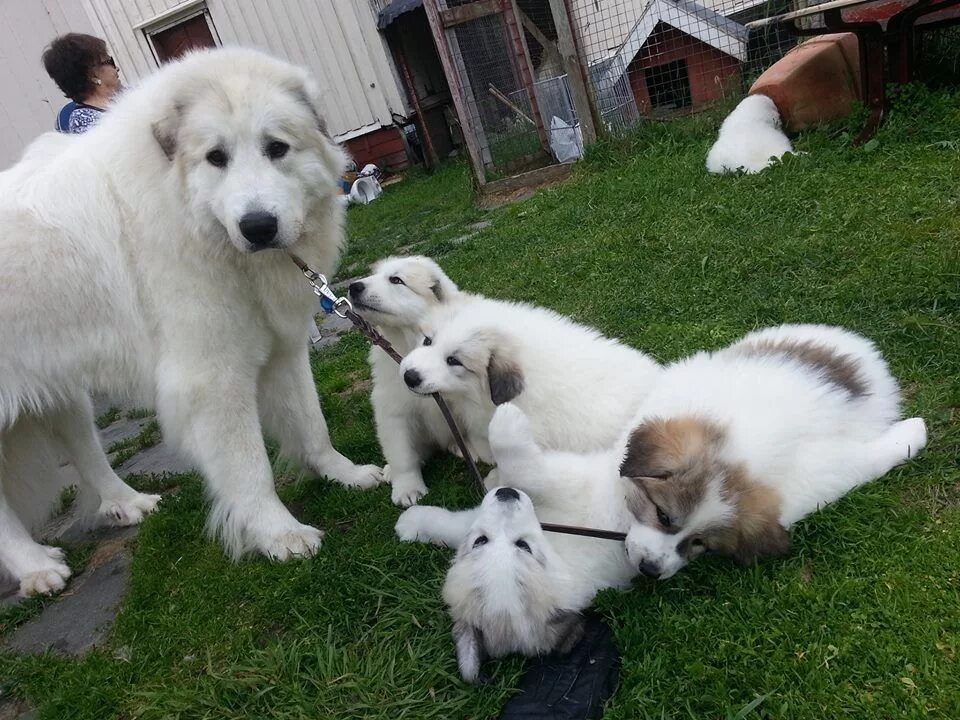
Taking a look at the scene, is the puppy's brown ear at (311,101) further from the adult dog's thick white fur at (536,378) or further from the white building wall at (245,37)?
the white building wall at (245,37)

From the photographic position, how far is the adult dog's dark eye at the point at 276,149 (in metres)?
2.48

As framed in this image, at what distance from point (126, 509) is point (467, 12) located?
6943mm

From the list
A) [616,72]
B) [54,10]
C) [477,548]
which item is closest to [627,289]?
[477,548]

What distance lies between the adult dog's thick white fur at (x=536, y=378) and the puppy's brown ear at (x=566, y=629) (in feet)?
2.63

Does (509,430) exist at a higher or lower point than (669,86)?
lower

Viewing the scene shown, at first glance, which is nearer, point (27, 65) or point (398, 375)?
point (398, 375)

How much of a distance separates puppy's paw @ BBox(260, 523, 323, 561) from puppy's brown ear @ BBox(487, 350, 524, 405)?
0.98 meters

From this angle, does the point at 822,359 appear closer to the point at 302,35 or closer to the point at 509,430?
the point at 509,430

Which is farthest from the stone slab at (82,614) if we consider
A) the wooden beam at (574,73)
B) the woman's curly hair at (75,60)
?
the wooden beam at (574,73)

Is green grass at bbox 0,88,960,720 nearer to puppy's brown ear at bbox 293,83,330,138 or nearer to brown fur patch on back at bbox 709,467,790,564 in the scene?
brown fur patch on back at bbox 709,467,790,564

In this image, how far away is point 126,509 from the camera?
3455 mm

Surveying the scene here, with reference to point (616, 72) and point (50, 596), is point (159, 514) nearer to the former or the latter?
point (50, 596)

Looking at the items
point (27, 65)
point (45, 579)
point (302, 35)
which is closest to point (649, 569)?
point (45, 579)

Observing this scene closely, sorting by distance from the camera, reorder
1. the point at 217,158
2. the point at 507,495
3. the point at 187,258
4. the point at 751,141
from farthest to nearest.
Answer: the point at 751,141
the point at 187,258
the point at 217,158
the point at 507,495
